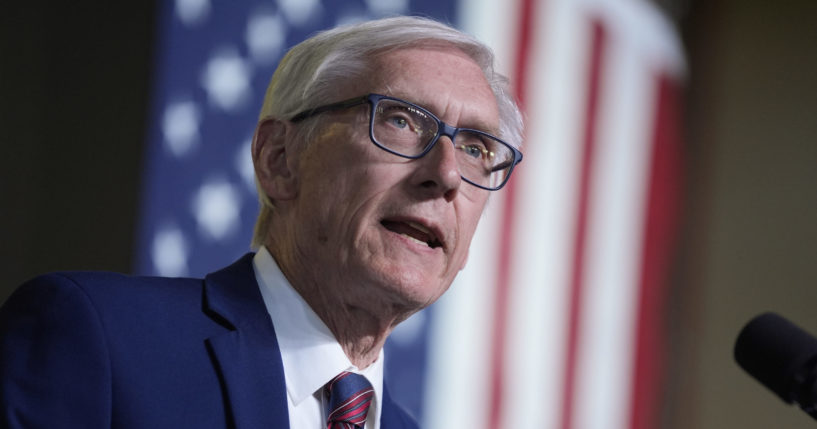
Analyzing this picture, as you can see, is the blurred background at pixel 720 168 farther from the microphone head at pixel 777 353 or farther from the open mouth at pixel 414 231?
the microphone head at pixel 777 353

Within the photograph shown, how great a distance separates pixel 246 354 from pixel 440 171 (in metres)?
0.43

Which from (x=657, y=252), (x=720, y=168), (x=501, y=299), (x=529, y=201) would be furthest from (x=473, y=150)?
(x=720, y=168)

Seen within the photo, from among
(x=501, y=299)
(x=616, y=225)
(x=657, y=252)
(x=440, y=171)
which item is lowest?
(x=501, y=299)

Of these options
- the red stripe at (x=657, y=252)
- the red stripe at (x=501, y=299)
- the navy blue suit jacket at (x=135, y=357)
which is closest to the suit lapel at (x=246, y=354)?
the navy blue suit jacket at (x=135, y=357)

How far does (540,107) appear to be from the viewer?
305 cm

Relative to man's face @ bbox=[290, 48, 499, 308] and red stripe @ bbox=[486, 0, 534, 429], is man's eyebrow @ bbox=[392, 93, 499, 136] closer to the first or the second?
man's face @ bbox=[290, 48, 499, 308]

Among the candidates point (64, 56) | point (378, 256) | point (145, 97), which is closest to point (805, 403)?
point (378, 256)

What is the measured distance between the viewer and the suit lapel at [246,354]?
4.25ft

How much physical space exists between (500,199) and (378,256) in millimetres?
1564

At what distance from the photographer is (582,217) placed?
3.18 metres

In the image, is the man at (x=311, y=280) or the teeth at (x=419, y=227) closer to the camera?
the man at (x=311, y=280)

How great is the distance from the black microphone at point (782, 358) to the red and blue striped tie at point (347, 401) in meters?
0.66

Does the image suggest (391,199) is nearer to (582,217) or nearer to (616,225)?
(582,217)

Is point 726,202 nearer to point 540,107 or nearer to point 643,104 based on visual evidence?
point 643,104
